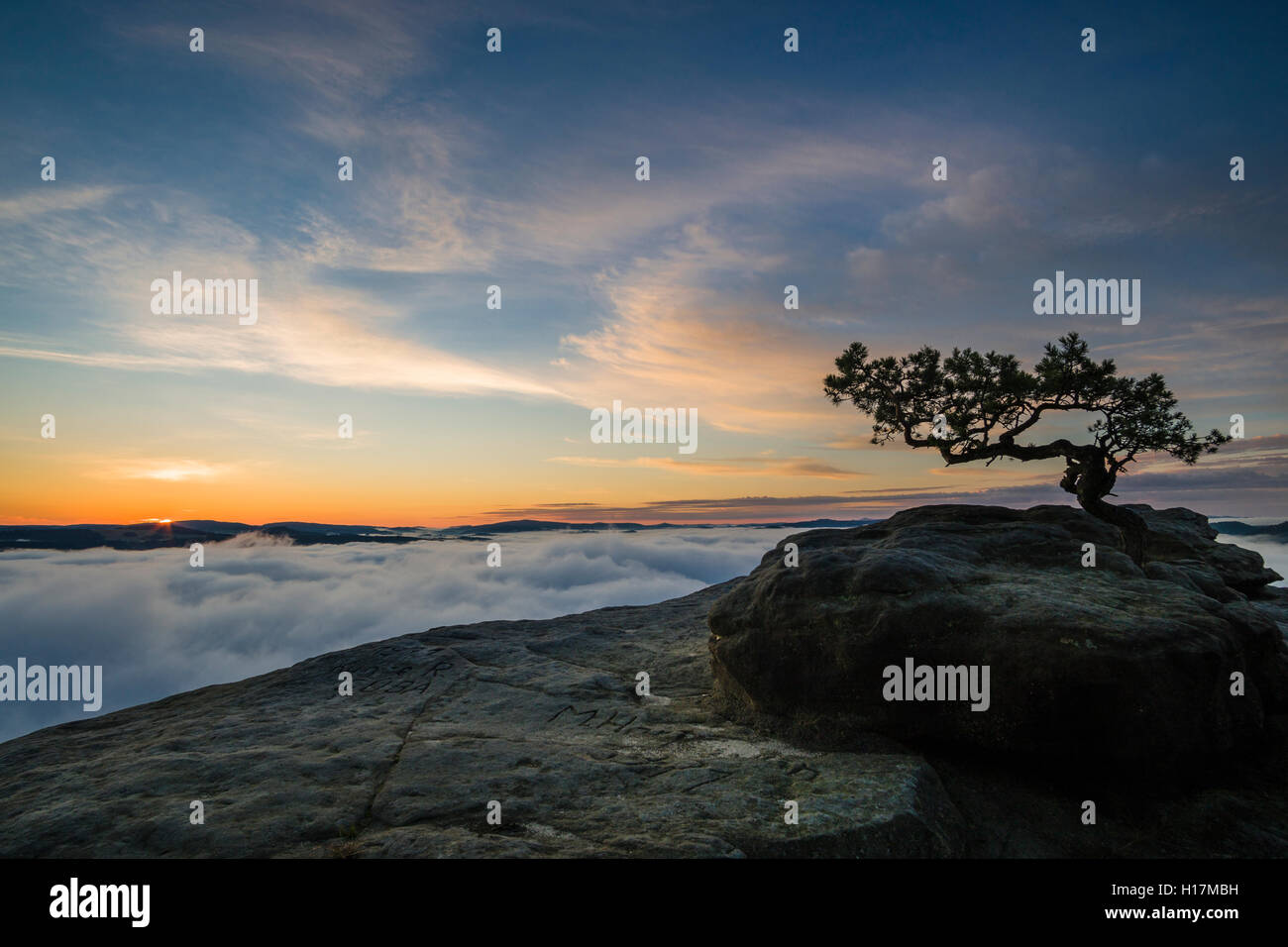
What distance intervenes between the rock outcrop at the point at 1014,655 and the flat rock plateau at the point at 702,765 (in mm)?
63

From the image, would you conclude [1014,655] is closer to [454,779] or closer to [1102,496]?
[454,779]

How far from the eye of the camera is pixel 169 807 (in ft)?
27.6

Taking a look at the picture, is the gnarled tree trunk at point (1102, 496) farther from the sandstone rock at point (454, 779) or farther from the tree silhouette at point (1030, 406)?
the sandstone rock at point (454, 779)

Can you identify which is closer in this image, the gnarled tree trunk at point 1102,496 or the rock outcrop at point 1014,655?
the rock outcrop at point 1014,655

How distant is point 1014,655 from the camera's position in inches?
394

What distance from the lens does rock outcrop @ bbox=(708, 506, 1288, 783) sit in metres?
9.38

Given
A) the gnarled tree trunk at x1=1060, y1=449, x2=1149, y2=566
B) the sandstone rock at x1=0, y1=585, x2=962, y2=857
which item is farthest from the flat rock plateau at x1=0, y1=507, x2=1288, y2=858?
the gnarled tree trunk at x1=1060, y1=449, x2=1149, y2=566

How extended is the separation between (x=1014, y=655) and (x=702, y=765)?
5.49 meters

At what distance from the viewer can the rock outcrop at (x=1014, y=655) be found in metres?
9.38

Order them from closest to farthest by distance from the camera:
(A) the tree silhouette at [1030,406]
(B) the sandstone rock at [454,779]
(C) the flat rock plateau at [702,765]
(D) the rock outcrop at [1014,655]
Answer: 1. (B) the sandstone rock at [454,779]
2. (C) the flat rock plateau at [702,765]
3. (D) the rock outcrop at [1014,655]
4. (A) the tree silhouette at [1030,406]

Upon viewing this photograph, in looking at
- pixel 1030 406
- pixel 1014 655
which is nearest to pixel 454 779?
pixel 1014 655

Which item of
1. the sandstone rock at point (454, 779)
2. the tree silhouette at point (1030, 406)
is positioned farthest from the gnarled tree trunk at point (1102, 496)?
the sandstone rock at point (454, 779)

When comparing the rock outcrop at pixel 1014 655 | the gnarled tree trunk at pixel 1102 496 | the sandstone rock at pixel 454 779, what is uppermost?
the gnarled tree trunk at pixel 1102 496
